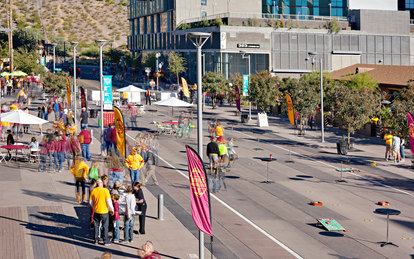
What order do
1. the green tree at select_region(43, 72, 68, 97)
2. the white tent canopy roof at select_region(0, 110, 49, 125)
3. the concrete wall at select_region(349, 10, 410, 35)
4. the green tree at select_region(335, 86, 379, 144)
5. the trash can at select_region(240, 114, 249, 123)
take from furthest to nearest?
the concrete wall at select_region(349, 10, 410, 35), the green tree at select_region(43, 72, 68, 97), the trash can at select_region(240, 114, 249, 123), the green tree at select_region(335, 86, 379, 144), the white tent canopy roof at select_region(0, 110, 49, 125)

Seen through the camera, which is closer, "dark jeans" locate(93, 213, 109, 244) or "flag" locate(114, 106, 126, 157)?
"dark jeans" locate(93, 213, 109, 244)

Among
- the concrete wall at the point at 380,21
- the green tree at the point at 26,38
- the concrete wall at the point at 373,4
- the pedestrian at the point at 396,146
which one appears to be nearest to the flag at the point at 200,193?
the pedestrian at the point at 396,146

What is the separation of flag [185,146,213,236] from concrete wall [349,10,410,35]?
8440 centimetres

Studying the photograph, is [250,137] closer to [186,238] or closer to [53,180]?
[53,180]

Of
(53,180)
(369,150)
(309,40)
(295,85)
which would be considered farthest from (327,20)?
(53,180)

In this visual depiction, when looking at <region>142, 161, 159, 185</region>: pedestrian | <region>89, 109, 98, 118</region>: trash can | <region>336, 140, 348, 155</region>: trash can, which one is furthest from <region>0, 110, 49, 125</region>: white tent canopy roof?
<region>89, 109, 98, 118</region>: trash can

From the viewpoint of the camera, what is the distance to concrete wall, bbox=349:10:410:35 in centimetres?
9481

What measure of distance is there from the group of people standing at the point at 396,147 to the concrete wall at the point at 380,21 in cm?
6266

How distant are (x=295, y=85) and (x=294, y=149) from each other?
26.8 ft

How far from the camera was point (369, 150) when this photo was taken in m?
38.6

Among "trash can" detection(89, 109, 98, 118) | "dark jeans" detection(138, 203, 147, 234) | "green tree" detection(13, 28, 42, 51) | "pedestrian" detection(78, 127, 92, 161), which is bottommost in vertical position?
"dark jeans" detection(138, 203, 147, 234)

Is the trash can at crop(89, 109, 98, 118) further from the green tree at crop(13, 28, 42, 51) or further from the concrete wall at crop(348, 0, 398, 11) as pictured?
the green tree at crop(13, 28, 42, 51)

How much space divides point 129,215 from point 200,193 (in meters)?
4.07

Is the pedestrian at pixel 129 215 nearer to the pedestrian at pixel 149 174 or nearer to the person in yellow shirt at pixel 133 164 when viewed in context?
the person in yellow shirt at pixel 133 164
